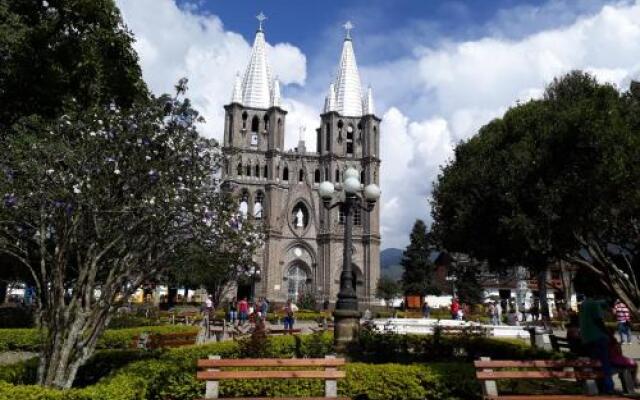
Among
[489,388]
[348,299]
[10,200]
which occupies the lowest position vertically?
[489,388]

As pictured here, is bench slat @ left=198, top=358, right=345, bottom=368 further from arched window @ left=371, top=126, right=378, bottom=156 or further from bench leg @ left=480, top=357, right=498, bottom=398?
arched window @ left=371, top=126, right=378, bottom=156

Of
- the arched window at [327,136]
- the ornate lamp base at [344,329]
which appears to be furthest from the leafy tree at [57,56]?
the arched window at [327,136]

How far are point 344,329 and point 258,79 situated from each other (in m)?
43.9

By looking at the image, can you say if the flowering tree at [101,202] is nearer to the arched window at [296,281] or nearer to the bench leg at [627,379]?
the bench leg at [627,379]

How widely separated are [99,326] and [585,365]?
690 cm

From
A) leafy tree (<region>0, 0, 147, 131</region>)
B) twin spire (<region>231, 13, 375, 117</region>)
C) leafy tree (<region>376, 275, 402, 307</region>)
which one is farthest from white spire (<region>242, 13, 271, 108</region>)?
leafy tree (<region>0, 0, 147, 131</region>)

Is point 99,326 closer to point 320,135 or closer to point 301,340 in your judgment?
point 301,340

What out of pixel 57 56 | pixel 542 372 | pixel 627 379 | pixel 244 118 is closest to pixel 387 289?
pixel 244 118

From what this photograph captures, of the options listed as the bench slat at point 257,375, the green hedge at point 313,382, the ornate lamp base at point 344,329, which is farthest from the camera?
the ornate lamp base at point 344,329

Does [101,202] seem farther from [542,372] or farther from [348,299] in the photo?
[348,299]

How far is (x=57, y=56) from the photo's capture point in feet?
55.4

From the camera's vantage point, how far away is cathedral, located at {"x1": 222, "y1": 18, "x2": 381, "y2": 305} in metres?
48.9

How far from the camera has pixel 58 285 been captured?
25.5 ft

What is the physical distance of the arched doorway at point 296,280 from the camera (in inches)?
1928
